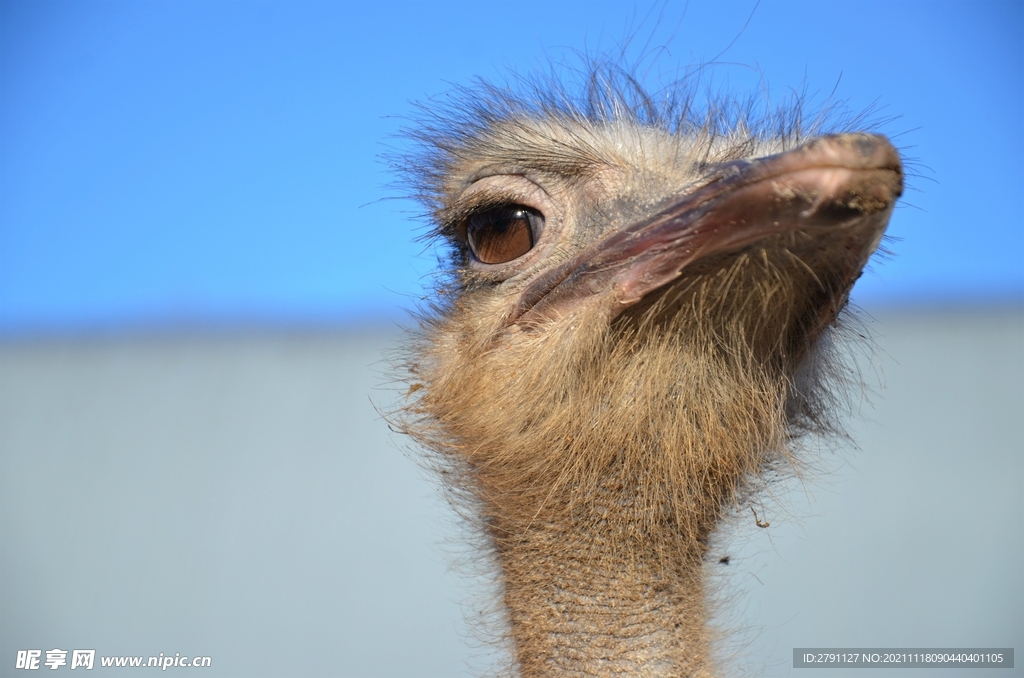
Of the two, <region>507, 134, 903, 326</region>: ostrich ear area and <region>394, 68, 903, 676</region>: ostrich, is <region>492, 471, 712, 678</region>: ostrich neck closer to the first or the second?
<region>394, 68, 903, 676</region>: ostrich

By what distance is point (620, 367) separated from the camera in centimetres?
173

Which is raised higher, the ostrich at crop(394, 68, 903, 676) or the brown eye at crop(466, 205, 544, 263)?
the brown eye at crop(466, 205, 544, 263)

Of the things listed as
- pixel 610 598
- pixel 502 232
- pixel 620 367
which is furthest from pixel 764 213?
pixel 610 598

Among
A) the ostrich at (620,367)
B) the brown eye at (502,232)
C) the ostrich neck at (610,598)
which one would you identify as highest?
the brown eye at (502,232)

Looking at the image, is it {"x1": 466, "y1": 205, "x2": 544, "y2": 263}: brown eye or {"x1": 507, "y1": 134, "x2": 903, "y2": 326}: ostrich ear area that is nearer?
{"x1": 507, "y1": 134, "x2": 903, "y2": 326}: ostrich ear area

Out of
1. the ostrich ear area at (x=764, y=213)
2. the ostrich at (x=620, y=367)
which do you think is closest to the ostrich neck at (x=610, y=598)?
the ostrich at (x=620, y=367)

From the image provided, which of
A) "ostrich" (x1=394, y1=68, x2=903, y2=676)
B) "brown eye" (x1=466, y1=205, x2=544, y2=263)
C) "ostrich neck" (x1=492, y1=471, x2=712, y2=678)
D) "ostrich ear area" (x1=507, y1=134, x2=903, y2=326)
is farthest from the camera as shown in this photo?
"brown eye" (x1=466, y1=205, x2=544, y2=263)

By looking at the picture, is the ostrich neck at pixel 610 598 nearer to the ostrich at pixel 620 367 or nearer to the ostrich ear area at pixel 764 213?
the ostrich at pixel 620 367

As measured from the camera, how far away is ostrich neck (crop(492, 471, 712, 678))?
183cm

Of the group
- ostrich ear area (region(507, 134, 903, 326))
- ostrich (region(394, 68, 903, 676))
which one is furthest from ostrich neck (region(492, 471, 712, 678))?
ostrich ear area (region(507, 134, 903, 326))

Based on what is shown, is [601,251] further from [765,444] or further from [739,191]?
[765,444]

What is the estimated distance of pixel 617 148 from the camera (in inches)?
77.8

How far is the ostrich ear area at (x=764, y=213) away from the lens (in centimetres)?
127

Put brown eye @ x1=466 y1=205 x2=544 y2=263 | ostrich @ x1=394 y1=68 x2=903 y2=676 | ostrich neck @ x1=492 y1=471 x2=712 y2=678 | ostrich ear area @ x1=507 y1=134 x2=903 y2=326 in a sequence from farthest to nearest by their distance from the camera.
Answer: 1. brown eye @ x1=466 y1=205 x2=544 y2=263
2. ostrich neck @ x1=492 y1=471 x2=712 y2=678
3. ostrich @ x1=394 y1=68 x2=903 y2=676
4. ostrich ear area @ x1=507 y1=134 x2=903 y2=326
